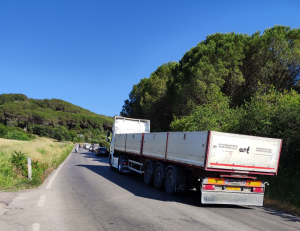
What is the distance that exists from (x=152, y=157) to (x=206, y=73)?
36.4 feet

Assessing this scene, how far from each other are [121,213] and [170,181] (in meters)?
3.55

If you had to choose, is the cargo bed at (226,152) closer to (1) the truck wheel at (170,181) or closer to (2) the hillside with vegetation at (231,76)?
(1) the truck wheel at (170,181)

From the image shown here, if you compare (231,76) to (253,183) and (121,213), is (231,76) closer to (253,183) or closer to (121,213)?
(253,183)

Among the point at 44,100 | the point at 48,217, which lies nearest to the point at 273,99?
the point at 48,217

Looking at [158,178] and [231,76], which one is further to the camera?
[231,76]

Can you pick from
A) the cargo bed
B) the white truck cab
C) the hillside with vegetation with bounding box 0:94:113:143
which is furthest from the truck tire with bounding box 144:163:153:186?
the hillside with vegetation with bounding box 0:94:113:143

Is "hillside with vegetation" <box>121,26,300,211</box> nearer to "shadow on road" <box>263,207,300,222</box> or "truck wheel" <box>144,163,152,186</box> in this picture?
"truck wheel" <box>144,163,152,186</box>

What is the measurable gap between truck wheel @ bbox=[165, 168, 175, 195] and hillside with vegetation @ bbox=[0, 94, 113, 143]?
62.4 metres

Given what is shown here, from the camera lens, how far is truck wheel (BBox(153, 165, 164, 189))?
34.0 feet

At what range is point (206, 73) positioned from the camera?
20266 mm

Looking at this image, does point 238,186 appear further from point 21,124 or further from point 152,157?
point 21,124

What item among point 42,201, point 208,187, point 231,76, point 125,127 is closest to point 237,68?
point 231,76

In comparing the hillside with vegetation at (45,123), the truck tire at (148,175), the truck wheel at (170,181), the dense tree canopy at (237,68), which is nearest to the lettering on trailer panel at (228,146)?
the truck wheel at (170,181)

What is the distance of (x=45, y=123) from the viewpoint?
317 feet
